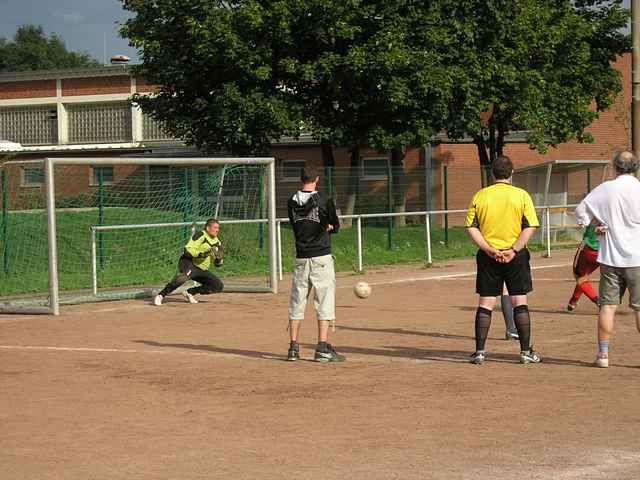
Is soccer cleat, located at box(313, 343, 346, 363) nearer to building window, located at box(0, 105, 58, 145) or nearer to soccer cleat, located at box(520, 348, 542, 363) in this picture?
soccer cleat, located at box(520, 348, 542, 363)

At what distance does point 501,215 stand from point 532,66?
27554 mm

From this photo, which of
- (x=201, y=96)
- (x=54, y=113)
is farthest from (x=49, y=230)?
(x=54, y=113)

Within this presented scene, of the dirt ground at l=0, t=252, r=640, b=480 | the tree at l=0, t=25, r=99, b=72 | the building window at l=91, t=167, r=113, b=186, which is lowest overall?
the dirt ground at l=0, t=252, r=640, b=480

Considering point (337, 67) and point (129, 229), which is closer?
point (129, 229)

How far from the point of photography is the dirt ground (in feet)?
22.1

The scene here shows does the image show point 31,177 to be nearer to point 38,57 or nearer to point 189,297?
point 189,297

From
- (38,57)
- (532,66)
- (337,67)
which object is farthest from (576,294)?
(38,57)

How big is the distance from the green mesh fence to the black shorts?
1045 cm

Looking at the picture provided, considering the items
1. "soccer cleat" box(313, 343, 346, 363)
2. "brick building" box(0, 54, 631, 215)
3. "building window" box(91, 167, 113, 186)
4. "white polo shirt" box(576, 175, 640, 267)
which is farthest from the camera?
"brick building" box(0, 54, 631, 215)

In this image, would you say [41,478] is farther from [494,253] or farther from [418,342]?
[418,342]

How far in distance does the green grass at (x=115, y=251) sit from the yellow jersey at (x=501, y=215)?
11640mm

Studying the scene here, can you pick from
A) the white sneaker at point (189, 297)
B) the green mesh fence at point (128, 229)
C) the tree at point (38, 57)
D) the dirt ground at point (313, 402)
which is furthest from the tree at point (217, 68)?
the tree at point (38, 57)

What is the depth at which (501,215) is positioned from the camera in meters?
10.2

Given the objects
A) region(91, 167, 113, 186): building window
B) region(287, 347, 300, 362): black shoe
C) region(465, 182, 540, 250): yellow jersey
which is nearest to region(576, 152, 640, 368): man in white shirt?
region(465, 182, 540, 250): yellow jersey
